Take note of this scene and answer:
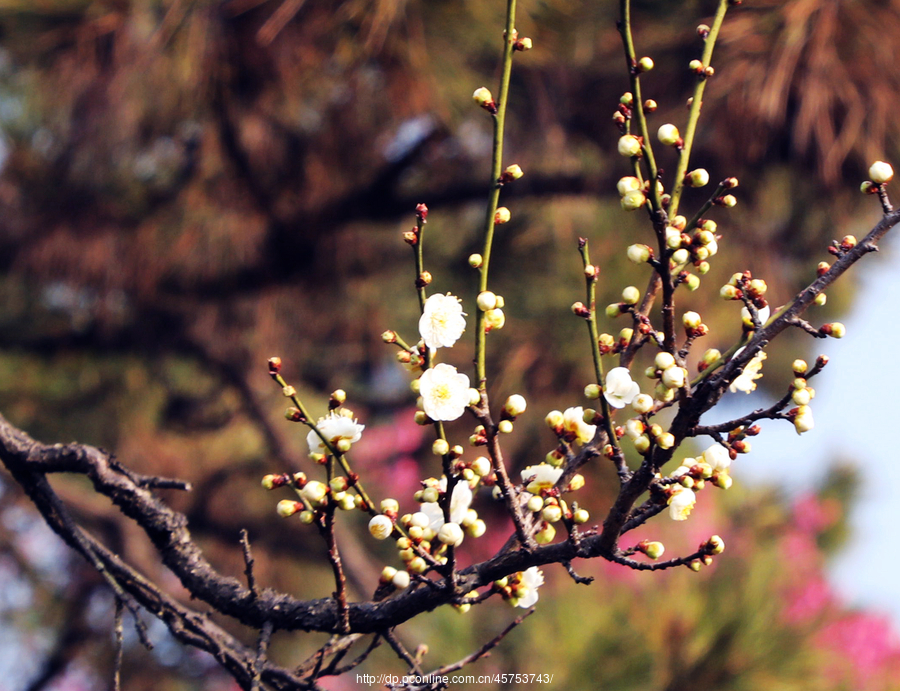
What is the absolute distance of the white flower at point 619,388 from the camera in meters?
0.51

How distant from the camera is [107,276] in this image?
2244 mm

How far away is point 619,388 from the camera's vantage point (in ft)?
1.71

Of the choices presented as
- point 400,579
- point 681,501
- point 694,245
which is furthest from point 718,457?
point 400,579

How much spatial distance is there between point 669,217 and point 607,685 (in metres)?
1.88

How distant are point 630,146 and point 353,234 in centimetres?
204

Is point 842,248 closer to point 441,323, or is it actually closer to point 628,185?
point 628,185

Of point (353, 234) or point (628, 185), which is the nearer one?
point (628, 185)

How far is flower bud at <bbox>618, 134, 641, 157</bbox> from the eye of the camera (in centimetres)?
51

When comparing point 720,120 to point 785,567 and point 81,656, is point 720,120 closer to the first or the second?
point 785,567

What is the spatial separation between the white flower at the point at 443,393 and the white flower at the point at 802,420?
8.8 inches

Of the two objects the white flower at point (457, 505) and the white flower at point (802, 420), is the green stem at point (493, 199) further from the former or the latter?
the white flower at point (802, 420)

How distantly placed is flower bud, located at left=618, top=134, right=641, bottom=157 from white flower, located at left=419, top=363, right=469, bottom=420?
0.19m

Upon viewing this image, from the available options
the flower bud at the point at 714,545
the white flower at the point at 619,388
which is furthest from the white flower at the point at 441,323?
the flower bud at the point at 714,545

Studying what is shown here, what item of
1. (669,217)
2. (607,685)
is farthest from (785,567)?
(669,217)
